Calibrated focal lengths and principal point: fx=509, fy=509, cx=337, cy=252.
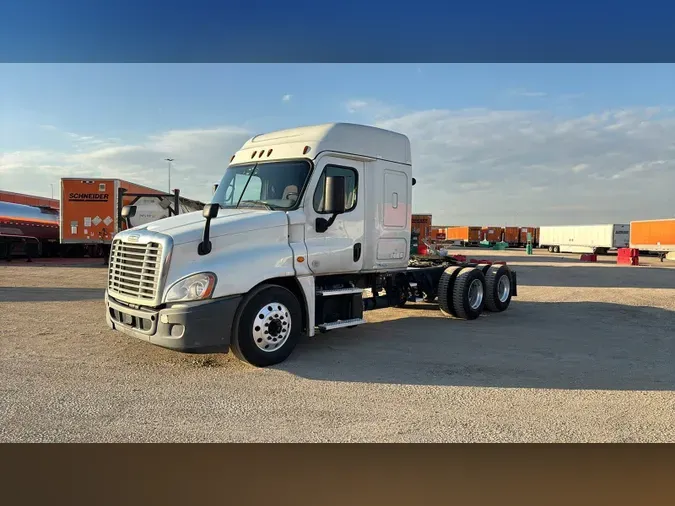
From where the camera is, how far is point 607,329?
9594 mm

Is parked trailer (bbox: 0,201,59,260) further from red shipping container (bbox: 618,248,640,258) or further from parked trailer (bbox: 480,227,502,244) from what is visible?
parked trailer (bbox: 480,227,502,244)

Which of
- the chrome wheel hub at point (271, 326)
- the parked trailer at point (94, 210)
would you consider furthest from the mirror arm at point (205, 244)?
the parked trailer at point (94, 210)

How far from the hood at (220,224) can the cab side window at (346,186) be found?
1.86 ft

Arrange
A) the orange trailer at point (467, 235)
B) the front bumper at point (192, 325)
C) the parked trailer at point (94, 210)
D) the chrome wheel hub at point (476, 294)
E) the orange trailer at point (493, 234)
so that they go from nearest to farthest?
the front bumper at point (192, 325) → the chrome wheel hub at point (476, 294) → the parked trailer at point (94, 210) → the orange trailer at point (493, 234) → the orange trailer at point (467, 235)

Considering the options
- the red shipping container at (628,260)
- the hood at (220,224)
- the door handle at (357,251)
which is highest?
the hood at (220,224)

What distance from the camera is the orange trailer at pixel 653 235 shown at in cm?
3844

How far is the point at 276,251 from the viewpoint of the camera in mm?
6578

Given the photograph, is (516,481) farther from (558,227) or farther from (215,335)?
(558,227)

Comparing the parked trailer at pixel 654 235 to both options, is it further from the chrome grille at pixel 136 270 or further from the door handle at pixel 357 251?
the chrome grille at pixel 136 270

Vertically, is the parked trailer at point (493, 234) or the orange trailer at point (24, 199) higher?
the orange trailer at point (24, 199)

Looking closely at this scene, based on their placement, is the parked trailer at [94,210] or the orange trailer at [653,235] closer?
the parked trailer at [94,210]

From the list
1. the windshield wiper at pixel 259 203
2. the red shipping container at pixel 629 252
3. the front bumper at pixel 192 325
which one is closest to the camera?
the front bumper at pixel 192 325

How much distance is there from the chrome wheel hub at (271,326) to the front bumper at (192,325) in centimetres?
37

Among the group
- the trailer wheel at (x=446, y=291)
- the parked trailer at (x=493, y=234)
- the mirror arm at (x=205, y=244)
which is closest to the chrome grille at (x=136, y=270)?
the mirror arm at (x=205, y=244)
